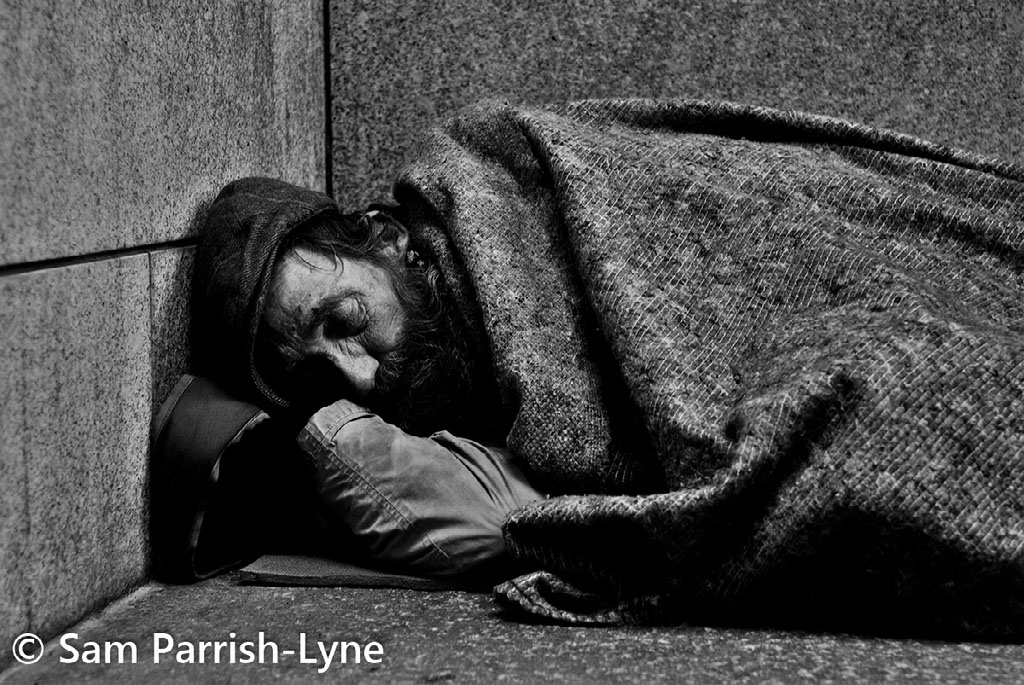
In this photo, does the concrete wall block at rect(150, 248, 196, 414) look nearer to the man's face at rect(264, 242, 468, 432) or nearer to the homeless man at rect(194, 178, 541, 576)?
the homeless man at rect(194, 178, 541, 576)

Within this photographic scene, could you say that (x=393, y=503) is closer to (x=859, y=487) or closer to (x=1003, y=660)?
(x=859, y=487)

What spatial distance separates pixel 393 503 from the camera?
6.39ft

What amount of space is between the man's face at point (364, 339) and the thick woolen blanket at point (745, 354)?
0.10m

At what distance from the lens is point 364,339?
86.0 inches

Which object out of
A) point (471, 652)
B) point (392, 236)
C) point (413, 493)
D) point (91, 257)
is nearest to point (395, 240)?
point (392, 236)

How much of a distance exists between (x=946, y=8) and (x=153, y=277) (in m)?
2.14

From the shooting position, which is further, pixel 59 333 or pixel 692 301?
pixel 692 301

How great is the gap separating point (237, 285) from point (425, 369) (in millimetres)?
388

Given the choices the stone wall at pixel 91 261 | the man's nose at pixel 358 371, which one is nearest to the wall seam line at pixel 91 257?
the stone wall at pixel 91 261

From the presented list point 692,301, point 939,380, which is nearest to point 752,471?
point 939,380

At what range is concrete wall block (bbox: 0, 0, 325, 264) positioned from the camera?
4.81ft

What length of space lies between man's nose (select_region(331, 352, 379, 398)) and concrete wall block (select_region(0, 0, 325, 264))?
373mm

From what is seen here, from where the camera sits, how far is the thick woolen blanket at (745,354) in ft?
5.03

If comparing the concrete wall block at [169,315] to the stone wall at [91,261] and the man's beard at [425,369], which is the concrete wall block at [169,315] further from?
the man's beard at [425,369]
